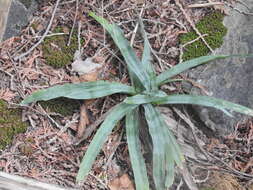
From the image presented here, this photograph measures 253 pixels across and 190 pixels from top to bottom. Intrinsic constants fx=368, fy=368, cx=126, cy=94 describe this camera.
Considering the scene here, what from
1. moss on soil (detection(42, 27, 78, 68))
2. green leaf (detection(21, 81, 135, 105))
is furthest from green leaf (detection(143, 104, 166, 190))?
moss on soil (detection(42, 27, 78, 68))

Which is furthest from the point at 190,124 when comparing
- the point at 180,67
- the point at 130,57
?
the point at 130,57

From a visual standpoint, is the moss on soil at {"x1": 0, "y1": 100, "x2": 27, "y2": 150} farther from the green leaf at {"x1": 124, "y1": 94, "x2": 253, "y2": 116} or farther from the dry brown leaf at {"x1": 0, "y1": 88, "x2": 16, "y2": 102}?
the green leaf at {"x1": 124, "y1": 94, "x2": 253, "y2": 116}

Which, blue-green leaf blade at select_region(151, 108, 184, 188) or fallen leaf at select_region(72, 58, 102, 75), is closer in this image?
blue-green leaf blade at select_region(151, 108, 184, 188)

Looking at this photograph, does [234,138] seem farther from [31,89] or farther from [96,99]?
[31,89]

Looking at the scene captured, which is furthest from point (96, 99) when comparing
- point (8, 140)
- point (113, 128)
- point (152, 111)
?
point (8, 140)

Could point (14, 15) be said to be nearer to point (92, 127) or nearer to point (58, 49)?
point (58, 49)

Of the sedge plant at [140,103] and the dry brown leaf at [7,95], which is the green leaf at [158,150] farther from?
the dry brown leaf at [7,95]
